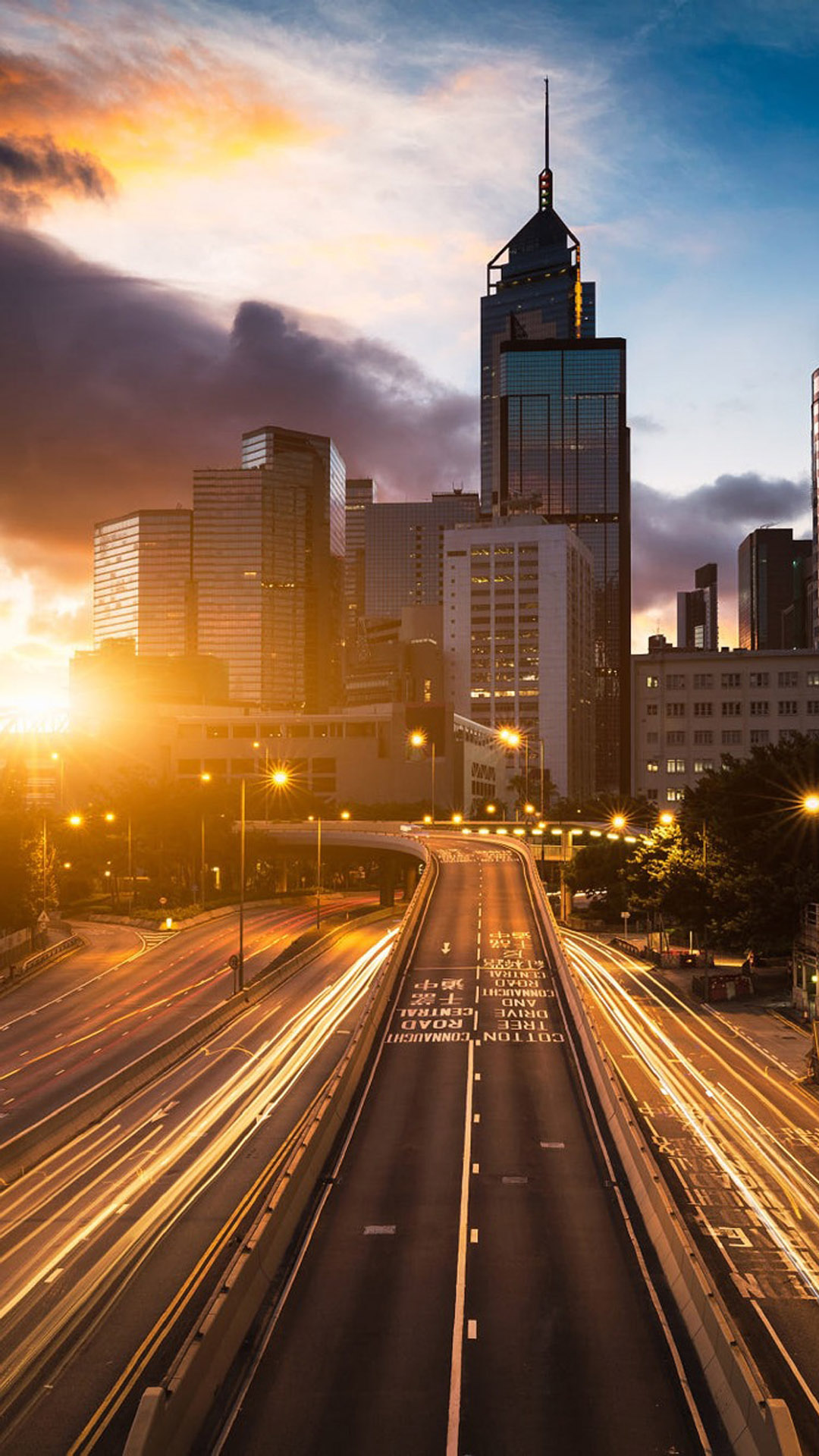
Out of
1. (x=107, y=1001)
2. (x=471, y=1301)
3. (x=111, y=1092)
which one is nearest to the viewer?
(x=471, y=1301)

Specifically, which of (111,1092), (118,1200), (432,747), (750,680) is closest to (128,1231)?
(118,1200)

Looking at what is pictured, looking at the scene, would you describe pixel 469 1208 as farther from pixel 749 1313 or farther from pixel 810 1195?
pixel 810 1195

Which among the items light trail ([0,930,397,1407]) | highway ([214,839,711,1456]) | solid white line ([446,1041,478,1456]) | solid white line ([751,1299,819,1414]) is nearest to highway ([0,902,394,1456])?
light trail ([0,930,397,1407])

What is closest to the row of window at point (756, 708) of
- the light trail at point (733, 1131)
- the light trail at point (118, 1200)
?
the light trail at point (733, 1131)

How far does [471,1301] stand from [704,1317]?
201 inches

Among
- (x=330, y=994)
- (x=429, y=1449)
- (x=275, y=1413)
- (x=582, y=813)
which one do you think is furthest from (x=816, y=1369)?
(x=582, y=813)

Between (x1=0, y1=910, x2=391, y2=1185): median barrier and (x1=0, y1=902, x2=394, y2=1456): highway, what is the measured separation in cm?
53

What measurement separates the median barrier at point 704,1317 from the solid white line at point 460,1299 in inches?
182

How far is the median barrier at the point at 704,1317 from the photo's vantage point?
17953mm

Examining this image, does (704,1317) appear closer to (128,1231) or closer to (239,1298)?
(239,1298)

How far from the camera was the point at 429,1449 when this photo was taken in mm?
19094

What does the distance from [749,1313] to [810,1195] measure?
32.2 ft

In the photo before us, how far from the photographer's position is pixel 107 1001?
72.0 m

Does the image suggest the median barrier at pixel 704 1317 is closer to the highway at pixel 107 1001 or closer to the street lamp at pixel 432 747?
the highway at pixel 107 1001
